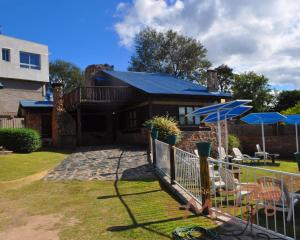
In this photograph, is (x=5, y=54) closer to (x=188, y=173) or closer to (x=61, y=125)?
(x=61, y=125)

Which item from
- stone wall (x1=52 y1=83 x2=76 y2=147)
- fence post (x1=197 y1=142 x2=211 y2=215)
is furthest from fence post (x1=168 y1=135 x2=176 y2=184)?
stone wall (x1=52 y1=83 x2=76 y2=147)

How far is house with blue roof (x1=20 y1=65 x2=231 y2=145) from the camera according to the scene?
20141 mm

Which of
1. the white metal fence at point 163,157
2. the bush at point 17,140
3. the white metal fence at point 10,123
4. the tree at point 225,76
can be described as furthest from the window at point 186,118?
the tree at point 225,76

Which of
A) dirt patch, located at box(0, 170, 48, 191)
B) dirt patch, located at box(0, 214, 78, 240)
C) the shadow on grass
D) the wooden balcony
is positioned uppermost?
the wooden balcony

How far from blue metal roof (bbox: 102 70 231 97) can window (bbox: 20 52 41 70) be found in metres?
13.3

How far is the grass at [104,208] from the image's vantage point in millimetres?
5637

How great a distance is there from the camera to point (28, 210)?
7332mm

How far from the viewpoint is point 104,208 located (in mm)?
7184

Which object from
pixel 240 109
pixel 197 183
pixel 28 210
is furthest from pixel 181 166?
pixel 240 109

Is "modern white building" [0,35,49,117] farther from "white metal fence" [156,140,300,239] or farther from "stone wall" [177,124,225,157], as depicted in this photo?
"white metal fence" [156,140,300,239]

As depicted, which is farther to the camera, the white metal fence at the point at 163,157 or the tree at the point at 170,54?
the tree at the point at 170,54

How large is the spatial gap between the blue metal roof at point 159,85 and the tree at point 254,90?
1801 cm

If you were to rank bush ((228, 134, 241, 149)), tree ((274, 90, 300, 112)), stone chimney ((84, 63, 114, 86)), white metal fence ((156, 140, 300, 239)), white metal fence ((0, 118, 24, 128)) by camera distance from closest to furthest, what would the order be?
white metal fence ((156, 140, 300, 239)), bush ((228, 134, 241, 149)), white metal fence ((0, 118, 24, 128)), stone chimney ((84, 63, 114, 86)), tree ((274, 90, 300, 112))

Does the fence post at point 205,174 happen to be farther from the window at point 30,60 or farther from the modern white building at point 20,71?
the window at point 30,60
